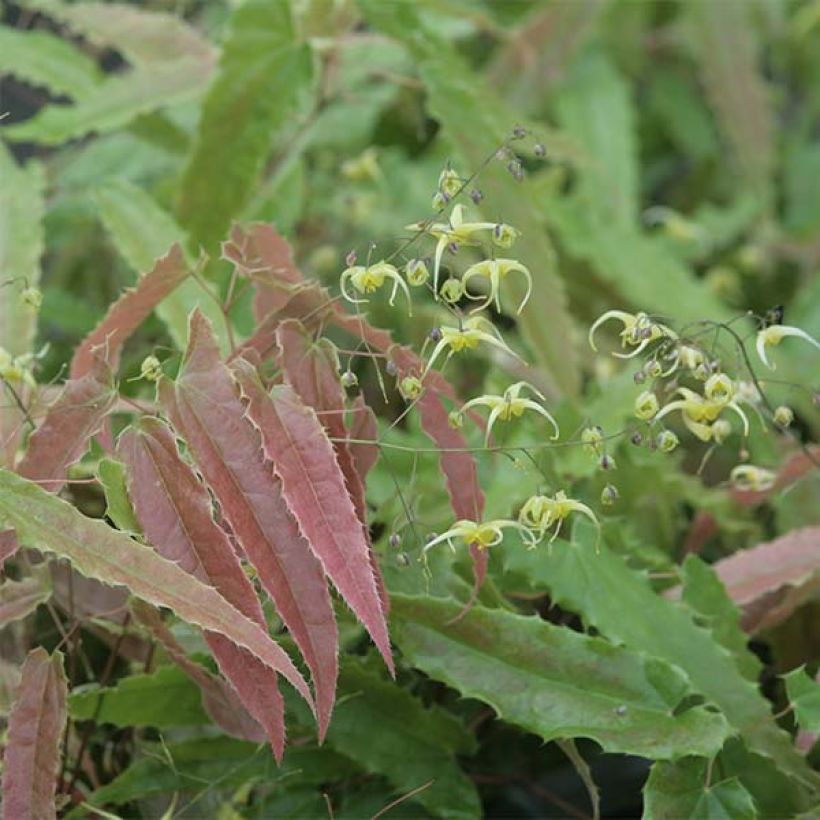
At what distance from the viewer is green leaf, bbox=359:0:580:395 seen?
834mm

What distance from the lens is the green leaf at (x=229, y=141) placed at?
86 cm

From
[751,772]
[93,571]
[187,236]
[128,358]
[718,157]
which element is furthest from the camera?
[718,157]

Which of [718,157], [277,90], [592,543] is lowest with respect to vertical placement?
[718,157]

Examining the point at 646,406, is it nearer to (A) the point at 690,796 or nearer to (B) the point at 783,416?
(B) the point at 783,416

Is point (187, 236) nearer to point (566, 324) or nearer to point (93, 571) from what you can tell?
→ point (566, 324)

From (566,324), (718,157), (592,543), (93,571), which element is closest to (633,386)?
(566,324)

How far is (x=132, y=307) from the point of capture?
2.07 feet

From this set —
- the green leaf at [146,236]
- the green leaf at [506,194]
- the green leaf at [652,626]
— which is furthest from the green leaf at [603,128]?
the green leaf at [652,626]

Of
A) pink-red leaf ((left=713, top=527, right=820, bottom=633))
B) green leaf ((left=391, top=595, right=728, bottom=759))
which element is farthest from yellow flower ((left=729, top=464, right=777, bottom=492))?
green leaf ((left=391, top=595, right=728, bottom=759))

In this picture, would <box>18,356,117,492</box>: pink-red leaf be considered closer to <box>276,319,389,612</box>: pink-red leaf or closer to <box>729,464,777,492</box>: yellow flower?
<box>276,319,389,612</box>: pink-red leaf

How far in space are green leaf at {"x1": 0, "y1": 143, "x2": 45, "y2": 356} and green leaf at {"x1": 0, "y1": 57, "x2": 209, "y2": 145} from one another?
59 millimetres

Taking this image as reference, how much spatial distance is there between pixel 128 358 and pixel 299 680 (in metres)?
0.51

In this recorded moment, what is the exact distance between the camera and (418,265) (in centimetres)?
52

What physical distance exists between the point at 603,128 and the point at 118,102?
23.9 inches
